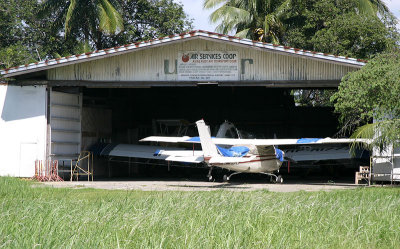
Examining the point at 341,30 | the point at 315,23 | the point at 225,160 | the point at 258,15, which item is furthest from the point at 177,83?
the point at 258,15

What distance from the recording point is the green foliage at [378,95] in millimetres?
15508

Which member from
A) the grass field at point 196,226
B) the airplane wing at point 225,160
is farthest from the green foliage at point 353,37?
the grass field at point 196,226

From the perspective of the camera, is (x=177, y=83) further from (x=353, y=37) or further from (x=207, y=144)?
(x=353, y=37)

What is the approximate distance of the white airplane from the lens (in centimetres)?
1894

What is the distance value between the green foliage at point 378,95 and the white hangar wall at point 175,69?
8.88ft

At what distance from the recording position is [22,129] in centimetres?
2152

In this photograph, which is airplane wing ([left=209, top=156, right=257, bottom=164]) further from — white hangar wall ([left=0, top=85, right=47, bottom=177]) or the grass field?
the grass field

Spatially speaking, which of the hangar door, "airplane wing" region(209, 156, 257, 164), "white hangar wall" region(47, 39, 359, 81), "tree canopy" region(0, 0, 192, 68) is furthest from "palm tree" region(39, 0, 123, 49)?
"airplane wing" region(209, 156, 257, 164)

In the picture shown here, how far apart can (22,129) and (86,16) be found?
57.4 ft

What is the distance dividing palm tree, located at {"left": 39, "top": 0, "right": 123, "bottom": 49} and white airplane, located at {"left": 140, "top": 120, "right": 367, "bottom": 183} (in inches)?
607

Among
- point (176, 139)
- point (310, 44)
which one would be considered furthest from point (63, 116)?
point (310, 44)

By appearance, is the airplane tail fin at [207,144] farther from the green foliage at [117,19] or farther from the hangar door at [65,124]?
the green foliage at [117,19]

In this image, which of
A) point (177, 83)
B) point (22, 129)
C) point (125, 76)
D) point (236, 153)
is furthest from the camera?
point (22, 129)

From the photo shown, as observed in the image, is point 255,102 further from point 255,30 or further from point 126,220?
point 126,220
